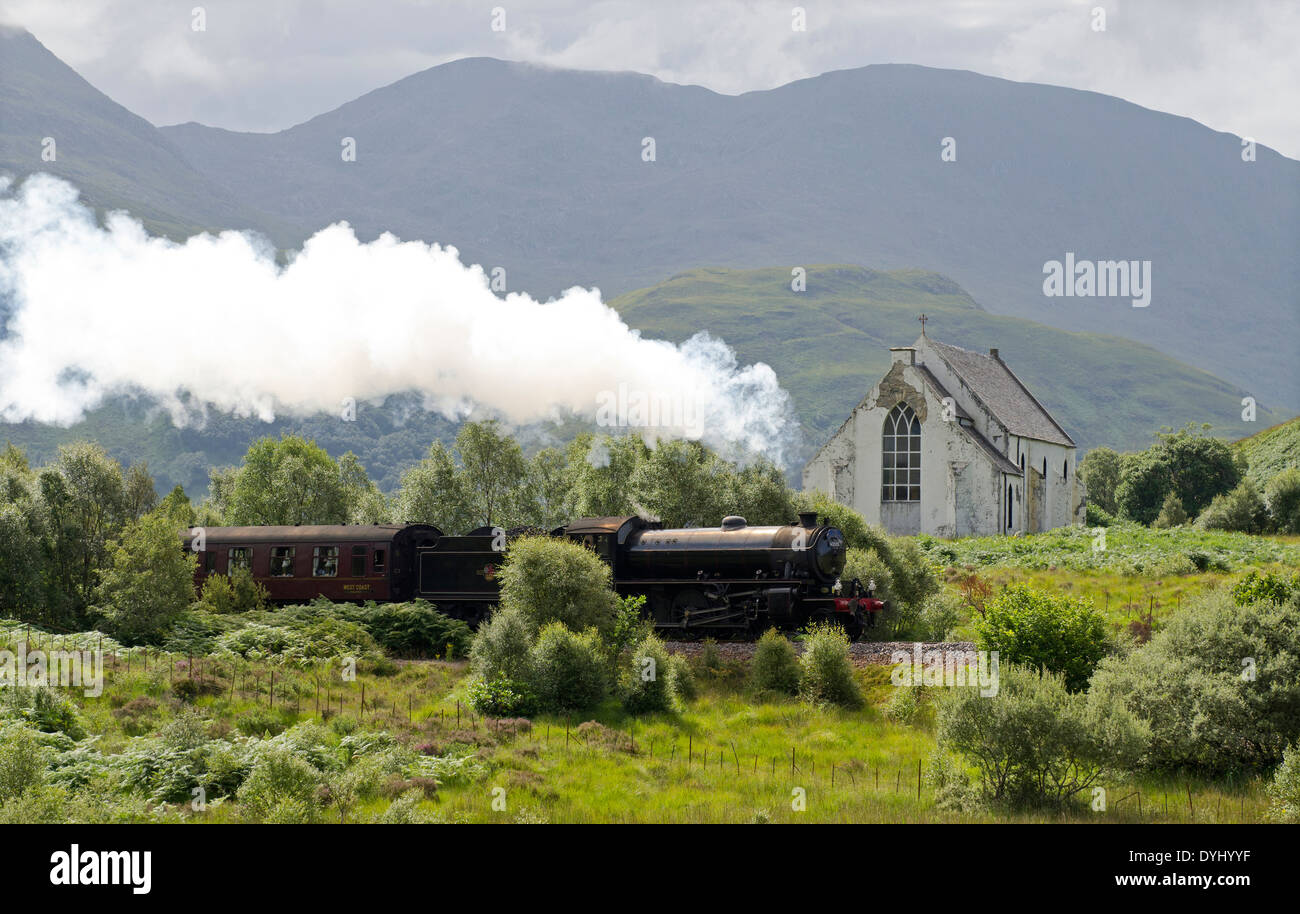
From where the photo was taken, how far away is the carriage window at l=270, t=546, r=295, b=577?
131 feet

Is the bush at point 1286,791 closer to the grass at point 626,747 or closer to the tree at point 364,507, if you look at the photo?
the grass at point 626,747

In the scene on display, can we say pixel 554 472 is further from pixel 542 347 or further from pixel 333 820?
pixel 333 820

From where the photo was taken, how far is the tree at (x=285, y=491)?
7406cm

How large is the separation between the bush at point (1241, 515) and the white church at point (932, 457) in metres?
9.91

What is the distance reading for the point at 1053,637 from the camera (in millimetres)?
25703

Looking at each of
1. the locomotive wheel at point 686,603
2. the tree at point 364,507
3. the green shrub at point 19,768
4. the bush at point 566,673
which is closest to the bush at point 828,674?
the bush at point 566,673

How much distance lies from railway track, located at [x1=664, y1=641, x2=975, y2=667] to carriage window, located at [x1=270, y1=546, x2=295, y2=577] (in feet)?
48.5

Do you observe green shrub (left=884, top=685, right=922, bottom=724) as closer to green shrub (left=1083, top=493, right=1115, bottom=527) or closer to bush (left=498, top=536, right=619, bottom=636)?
bush (left=498, top=536, right=619, bottom=636)

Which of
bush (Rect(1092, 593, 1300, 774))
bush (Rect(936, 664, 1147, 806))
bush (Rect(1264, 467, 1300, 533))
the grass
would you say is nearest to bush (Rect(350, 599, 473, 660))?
the grass

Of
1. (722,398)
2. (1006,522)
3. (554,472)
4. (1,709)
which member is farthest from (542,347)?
(1,709)

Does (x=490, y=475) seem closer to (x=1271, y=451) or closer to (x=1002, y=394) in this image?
(x=1002, y=394)
